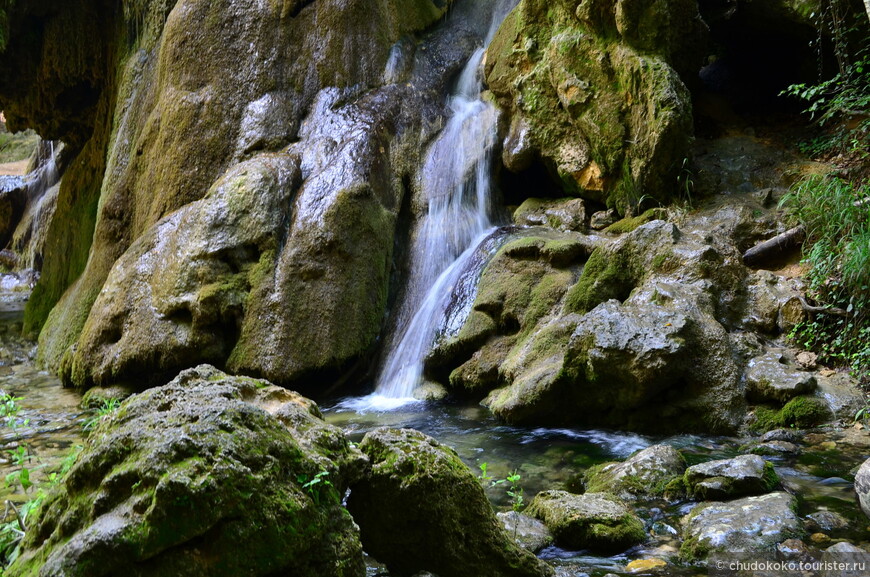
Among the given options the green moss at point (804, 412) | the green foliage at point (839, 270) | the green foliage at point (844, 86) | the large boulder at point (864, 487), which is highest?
the green foliage at point (844, 86)

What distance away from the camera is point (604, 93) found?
8.44 m

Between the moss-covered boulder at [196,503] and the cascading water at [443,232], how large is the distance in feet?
15.9

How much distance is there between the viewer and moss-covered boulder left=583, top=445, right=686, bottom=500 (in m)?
4.09

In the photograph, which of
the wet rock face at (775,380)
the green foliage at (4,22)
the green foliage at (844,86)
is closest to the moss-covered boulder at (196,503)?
the wet rock face at (775,380)

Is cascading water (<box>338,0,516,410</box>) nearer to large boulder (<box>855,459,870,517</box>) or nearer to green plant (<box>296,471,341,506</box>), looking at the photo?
large boulder (<box>855,459,870,517</box>)

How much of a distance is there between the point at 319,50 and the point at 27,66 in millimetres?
6668

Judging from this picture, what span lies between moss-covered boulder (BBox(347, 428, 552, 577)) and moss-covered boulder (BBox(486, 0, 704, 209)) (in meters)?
5.99

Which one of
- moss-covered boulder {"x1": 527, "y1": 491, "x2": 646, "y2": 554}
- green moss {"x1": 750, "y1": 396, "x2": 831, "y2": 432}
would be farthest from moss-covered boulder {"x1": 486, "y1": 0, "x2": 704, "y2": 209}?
moss-covered boulder {"x1": 527, "y1": 491, "x2": 646, "y2": 554}

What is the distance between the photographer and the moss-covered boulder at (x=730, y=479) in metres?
3.72

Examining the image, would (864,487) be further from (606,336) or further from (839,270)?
(839,270)

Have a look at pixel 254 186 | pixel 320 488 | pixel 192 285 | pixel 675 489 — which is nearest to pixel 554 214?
pixel 254 186

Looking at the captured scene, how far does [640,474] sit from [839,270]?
9.34 feet

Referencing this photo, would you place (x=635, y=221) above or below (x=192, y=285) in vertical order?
above

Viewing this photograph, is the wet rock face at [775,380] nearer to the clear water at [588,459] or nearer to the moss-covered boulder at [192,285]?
the clear water at [588,459]
